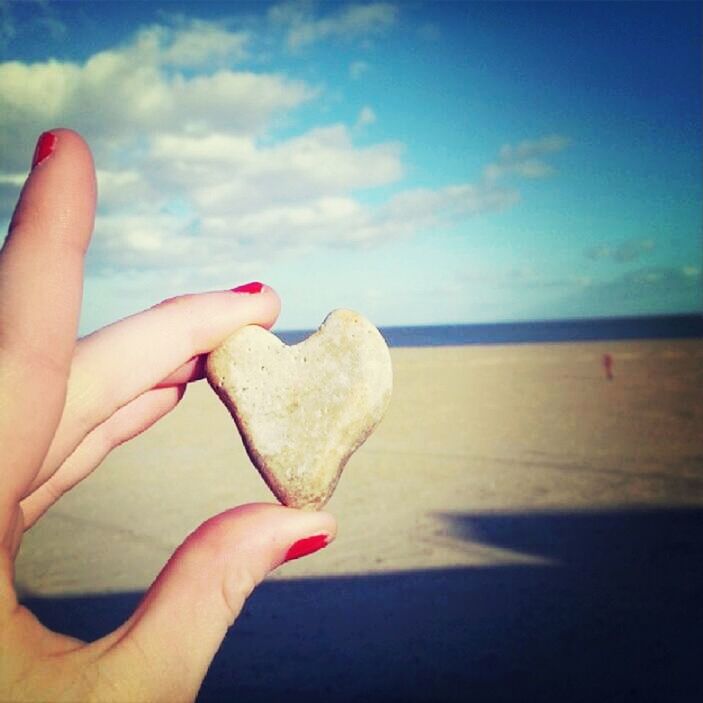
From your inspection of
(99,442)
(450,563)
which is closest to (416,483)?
(450,563)

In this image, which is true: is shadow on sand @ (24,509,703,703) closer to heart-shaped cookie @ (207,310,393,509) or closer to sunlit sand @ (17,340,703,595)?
sunlit sand @ (17,340,703,595)

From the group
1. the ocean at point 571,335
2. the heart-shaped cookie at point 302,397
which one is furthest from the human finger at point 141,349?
the ocean at point 571,335

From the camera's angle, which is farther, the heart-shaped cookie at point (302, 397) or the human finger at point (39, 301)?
the heart-shaped cookie at point (302, 397)

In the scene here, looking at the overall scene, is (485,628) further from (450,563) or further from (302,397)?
(302,397)

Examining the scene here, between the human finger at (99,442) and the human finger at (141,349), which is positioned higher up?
the human finger at (141,349)

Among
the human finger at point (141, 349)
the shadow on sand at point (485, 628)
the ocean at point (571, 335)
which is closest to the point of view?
the human finger at point (141, 349)

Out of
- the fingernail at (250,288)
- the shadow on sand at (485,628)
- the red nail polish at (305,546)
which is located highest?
the fingernail at (250,288)

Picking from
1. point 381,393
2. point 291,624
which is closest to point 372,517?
point 291,624

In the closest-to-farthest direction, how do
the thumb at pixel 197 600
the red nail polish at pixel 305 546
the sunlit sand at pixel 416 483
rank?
the thumb at pixel 197 600
the red nail polish at pixel 305 546
the sunlit sand at pixel 416 483

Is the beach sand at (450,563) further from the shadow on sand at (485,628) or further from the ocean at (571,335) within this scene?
the ocean at (571,335)
